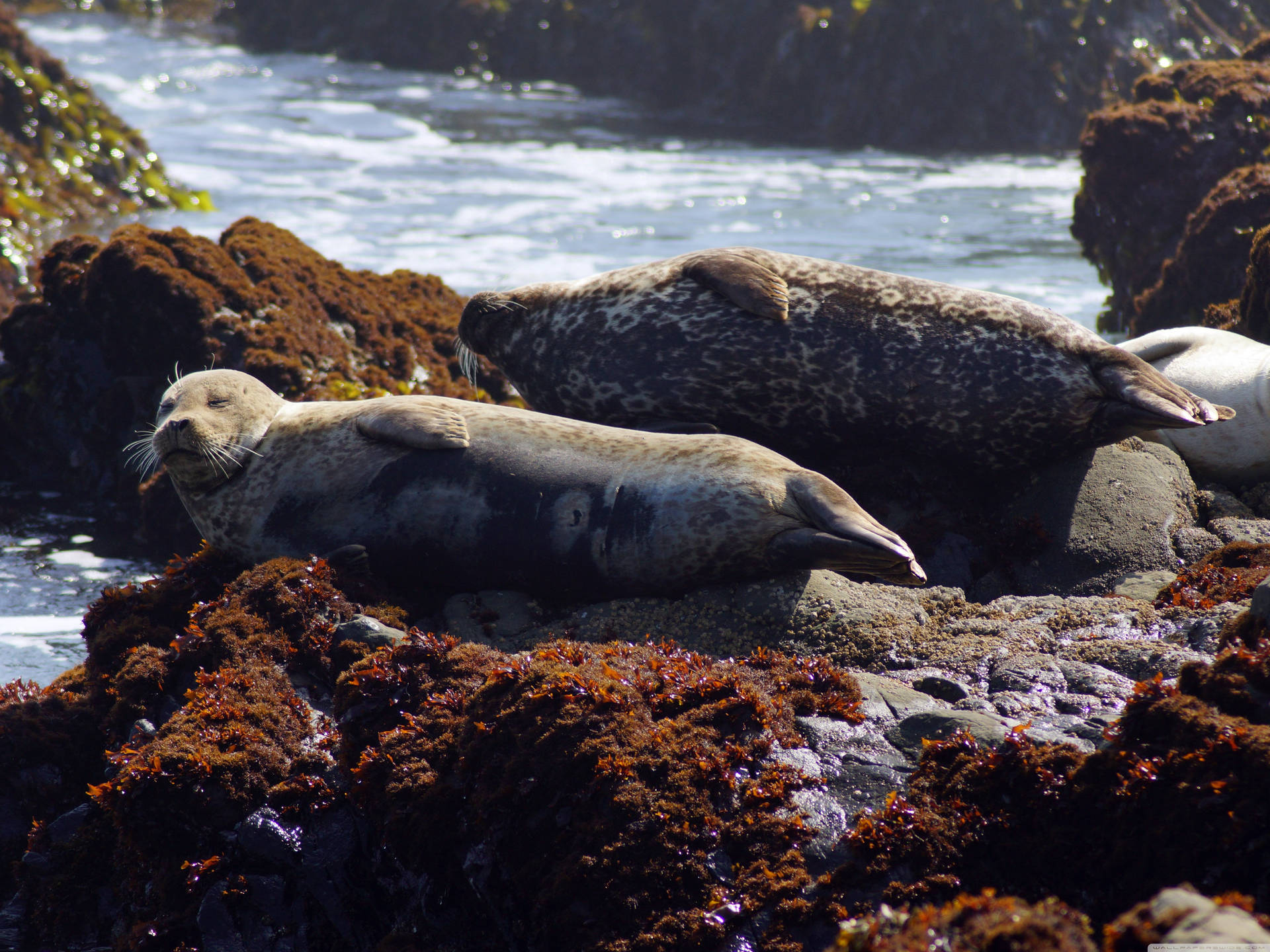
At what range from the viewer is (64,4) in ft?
102

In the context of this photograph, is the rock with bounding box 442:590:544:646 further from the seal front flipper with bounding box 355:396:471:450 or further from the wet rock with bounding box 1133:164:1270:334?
the wet rock with bounding box 1133:164:1270:334

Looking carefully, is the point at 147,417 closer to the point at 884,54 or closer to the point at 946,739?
the point at 946,739

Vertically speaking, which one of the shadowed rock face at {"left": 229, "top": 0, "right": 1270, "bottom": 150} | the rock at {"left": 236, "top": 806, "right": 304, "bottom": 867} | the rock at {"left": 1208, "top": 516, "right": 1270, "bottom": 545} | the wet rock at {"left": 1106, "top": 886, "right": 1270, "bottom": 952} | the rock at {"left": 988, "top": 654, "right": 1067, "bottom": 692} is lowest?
the rock at {"left": 236, "top": 806, "right": 304, "bottom": 867}

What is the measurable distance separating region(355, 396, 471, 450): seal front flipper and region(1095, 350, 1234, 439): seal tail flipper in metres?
2.95

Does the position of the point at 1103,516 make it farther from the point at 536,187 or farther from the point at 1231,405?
the point at 536,187

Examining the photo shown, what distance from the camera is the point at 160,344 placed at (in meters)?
6.77

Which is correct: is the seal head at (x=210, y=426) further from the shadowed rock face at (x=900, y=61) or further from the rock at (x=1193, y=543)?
the shadowed rock face at (x=900, y=61)

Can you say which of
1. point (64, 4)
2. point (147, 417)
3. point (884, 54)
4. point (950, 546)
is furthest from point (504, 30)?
point (950, 546)

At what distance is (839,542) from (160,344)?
4791 millimetres

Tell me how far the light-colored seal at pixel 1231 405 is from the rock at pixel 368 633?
3921mm

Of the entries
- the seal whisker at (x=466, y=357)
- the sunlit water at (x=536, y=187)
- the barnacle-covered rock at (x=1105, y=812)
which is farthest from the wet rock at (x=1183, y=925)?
the sunlit water at (x=536, y=187)

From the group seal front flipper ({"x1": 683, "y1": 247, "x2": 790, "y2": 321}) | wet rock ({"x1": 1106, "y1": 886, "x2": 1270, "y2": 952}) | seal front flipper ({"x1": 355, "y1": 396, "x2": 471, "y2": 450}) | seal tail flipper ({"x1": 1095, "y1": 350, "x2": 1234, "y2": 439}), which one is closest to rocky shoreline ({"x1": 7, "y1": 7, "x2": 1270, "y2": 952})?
wet rock ({"x1": 1106, "y1": 886, "x2": 1270, "y2": 952})

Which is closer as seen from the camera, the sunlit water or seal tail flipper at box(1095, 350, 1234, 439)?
seal tail flipper at box(1095, 350, 1234, 439)

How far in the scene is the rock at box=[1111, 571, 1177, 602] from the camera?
4289 millimetres
